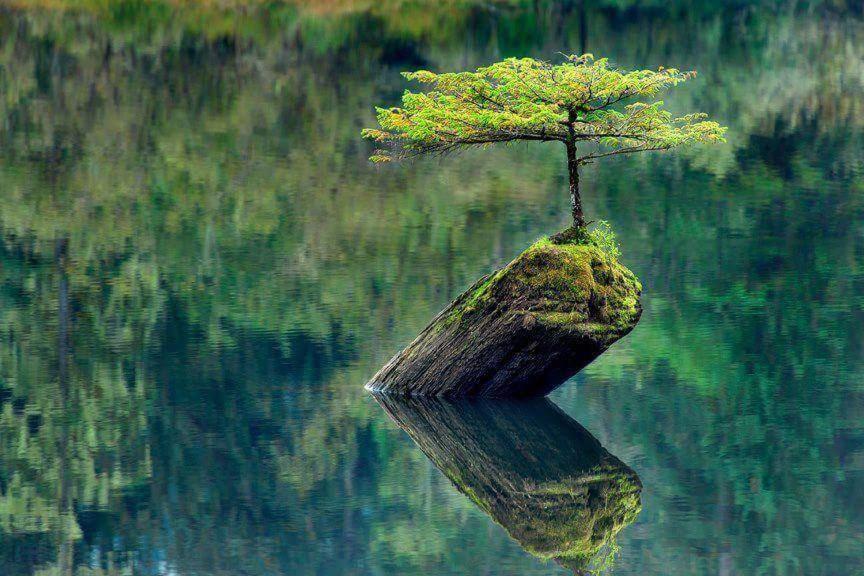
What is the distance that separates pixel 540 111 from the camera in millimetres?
11484

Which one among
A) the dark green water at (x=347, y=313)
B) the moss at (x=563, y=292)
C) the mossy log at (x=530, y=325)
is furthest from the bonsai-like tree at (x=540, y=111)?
the dark green water at (x=347, y=313)

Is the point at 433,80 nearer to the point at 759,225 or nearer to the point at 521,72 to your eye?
the point at 521,72

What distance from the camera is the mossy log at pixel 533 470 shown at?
9102 mm

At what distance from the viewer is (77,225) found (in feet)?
72.8

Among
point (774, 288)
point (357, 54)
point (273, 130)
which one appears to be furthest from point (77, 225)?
point (357, 54)

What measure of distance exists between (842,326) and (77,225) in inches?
523

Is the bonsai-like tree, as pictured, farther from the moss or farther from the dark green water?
the dark green water

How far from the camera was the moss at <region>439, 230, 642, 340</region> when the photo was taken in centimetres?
1146

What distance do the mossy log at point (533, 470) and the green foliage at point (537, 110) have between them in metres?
2.59

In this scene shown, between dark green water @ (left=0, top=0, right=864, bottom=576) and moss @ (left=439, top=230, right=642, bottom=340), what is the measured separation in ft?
3.42

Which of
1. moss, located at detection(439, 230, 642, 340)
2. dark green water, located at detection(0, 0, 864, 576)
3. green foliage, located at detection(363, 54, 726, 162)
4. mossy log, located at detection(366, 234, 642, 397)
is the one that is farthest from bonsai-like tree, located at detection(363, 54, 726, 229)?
dark green water, located at detection(0, 0, 864, 576)

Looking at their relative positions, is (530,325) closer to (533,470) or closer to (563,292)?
(563,292)

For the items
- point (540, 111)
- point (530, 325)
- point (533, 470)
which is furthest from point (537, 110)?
point (533, 470)

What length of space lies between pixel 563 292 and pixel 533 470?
1.86 m
